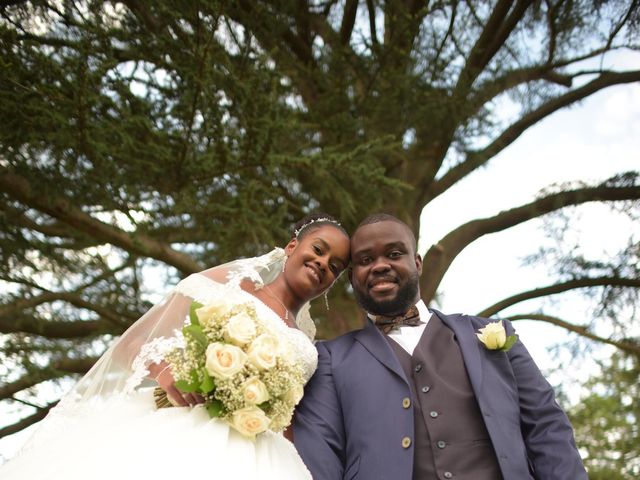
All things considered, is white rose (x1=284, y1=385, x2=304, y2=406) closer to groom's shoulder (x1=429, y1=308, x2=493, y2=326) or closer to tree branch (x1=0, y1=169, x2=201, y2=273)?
groom's shoulder (x1=429, y1=308, x2=493, y2=326)

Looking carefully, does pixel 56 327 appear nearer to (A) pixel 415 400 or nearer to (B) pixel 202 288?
(B) pixel 202 288

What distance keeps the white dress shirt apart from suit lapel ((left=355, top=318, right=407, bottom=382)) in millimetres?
98

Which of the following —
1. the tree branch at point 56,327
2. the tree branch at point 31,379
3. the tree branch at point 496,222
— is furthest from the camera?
the tree branch at point 496,222

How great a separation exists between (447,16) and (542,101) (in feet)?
5.43

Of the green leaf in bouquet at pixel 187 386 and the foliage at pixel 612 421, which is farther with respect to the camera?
the foliage at pixel 612 421

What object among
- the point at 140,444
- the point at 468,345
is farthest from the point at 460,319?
the point at 140,444

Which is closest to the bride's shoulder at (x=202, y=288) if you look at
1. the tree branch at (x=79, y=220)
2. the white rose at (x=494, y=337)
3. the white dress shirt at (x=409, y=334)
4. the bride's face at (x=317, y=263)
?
the bride's face at (x=317, y=263)

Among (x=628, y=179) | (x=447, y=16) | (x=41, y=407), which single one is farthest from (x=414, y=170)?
(x=41, y=407)

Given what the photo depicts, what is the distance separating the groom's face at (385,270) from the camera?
3.12 metres

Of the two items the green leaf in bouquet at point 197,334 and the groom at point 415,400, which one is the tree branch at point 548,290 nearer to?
the groom at point 415,400

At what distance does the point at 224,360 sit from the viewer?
2.31m

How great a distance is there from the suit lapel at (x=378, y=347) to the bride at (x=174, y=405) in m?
0.26

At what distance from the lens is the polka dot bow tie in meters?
3.12

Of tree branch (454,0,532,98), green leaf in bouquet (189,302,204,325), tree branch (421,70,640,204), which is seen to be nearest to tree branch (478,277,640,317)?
tree branch (421,70,640,204)
